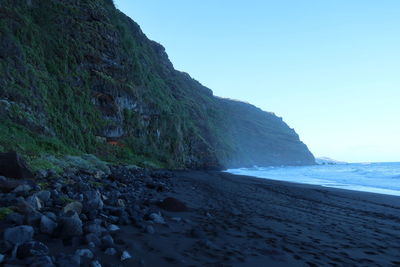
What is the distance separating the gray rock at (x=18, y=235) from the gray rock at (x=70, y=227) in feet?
1.51

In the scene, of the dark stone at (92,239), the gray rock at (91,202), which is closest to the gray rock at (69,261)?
the dark stone at (92,239)

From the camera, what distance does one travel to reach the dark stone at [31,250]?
2.97 metres

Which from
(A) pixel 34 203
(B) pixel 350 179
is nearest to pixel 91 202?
(A) pixel 34 203

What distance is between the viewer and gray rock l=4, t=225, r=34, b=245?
3.27 metres

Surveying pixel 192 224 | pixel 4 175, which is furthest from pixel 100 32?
pixel 192 224

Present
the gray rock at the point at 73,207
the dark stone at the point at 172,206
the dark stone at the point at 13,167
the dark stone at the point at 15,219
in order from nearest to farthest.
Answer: the dark stone at the point at 15,219 < the gray rock at the point at 73,207 < the dark stone at the point at 13,167 < the dark stone at the point at 172,206

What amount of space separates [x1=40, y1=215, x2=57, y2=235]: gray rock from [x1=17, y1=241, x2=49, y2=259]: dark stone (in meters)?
0.71

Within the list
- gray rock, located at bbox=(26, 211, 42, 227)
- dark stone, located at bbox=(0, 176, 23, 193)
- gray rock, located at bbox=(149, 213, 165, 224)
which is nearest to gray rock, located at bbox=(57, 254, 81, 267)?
gray rock, located at bbox=(26, 211, 42, 227)

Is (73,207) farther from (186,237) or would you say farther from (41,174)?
(41,174)

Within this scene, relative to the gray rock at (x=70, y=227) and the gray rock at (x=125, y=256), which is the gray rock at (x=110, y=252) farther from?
the gray rock at (x=70, y=227)

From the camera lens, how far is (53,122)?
19250mm

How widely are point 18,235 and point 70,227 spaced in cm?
67

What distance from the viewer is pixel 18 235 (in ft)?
11.0

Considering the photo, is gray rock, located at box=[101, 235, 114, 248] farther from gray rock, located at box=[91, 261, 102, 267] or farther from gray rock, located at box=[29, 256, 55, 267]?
gray rock, located at box=[29, 256, 55, 267]
